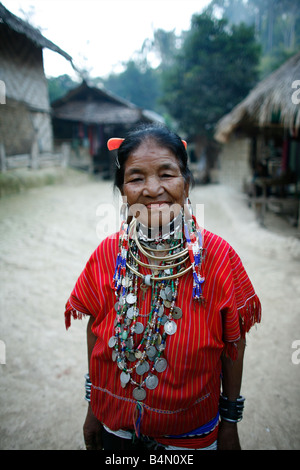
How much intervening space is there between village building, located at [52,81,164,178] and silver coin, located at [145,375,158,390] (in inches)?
511

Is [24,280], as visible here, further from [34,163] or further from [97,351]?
[34,163]

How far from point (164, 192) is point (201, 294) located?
0.44 meters

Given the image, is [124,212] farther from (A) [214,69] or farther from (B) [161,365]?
(A) [214,69]

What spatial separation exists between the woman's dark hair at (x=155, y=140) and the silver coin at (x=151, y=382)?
2.81 feet

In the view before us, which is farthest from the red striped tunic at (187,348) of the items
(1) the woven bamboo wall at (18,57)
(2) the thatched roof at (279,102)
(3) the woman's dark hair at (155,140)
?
(2) the thatched roof at (279,102)

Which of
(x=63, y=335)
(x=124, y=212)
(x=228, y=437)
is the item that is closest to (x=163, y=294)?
(x=124, y=212)

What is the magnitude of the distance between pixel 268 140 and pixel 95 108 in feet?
28.2

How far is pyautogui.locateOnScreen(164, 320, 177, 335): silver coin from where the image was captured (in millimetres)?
1095

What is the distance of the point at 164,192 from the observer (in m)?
1.10

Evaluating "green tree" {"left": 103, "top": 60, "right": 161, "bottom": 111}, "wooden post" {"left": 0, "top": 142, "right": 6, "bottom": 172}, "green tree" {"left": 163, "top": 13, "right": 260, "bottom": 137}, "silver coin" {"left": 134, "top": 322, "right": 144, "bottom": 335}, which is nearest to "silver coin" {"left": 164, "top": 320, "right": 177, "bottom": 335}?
"silver coin" {"left": 134, "top": 322, "right": 144, "bottom": 335}

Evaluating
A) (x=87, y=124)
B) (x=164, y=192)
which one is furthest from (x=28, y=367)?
(x=87, y=124)

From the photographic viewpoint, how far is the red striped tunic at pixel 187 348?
3.58ft

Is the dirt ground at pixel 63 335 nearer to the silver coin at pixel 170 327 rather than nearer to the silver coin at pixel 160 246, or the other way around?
the silver coin at pixel 170 327
